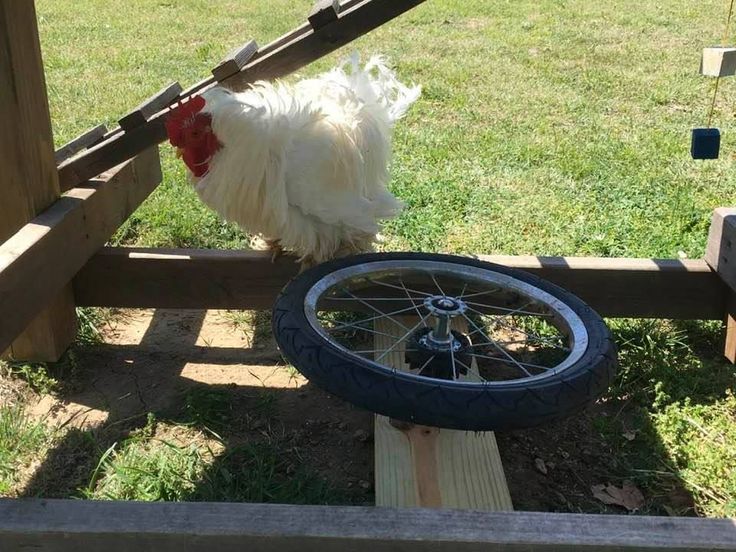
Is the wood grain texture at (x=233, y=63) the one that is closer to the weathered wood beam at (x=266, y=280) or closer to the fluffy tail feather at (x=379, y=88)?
the fluffy tail feather at (x=379, y=88)

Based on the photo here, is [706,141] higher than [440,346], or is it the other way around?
[706,141]

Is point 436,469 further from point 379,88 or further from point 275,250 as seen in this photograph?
point 379,88

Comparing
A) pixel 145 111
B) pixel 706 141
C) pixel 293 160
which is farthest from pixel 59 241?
pixel 706 141

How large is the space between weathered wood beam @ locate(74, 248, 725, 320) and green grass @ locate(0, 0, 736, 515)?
267mm

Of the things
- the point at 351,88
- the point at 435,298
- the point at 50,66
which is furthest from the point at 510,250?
the point at 50,66

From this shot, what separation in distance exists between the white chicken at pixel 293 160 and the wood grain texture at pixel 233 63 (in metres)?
0.09

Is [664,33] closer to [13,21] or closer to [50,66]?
[50,66]

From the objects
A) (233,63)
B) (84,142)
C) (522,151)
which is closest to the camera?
(233,63)

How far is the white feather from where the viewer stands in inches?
107

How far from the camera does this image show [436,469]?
224 centimetres

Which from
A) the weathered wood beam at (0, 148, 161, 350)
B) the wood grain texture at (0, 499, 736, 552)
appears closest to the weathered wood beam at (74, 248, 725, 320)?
the weathered wood beam at (0, 148, 161, 350)

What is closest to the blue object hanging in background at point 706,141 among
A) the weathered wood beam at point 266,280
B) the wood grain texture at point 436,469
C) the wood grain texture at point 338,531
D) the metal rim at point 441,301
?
the weathered wood beam at point 266,280

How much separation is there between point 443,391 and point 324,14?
4.71 ft

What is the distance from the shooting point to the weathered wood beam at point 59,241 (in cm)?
236
